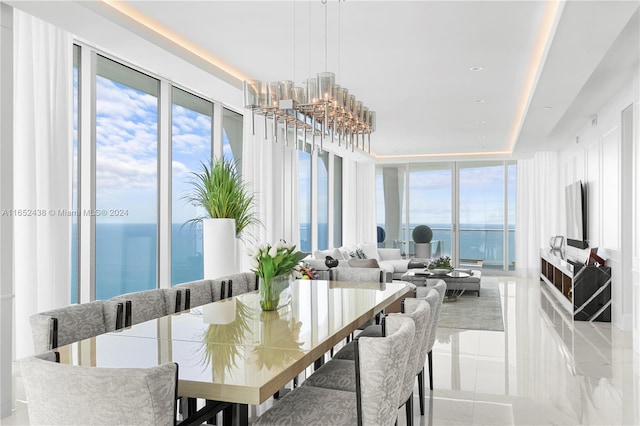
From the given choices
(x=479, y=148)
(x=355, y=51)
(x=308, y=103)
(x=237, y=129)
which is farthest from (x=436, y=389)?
(x=479, y=148)

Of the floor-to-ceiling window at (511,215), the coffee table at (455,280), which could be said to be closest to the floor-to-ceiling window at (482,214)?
the floor-to-ceiling window at (511,215)

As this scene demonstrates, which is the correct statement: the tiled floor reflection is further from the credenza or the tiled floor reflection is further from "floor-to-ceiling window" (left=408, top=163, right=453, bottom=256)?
"floor-to-ceiling window" (left=408, top=163, right=453, bottom=256)

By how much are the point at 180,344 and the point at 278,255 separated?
34.9 inches

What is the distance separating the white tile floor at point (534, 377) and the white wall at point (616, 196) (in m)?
0.54

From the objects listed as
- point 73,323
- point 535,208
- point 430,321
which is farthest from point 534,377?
point 535,208

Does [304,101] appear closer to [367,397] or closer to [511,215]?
[367,397]

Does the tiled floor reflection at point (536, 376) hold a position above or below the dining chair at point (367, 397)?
below

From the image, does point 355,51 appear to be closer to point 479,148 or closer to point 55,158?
point 55,158

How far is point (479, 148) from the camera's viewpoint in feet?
36.0

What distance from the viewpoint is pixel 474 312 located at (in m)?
6.79

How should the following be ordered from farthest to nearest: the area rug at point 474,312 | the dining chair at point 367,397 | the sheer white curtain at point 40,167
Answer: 1. the area rug at point 474,312
2. the sheer white curtain at point 40,167
3. the dining chair at point 367,397

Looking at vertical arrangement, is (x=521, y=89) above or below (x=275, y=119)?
above

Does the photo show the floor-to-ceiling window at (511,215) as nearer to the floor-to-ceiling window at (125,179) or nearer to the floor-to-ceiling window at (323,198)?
the floor-to-ceiling window at (323,198)

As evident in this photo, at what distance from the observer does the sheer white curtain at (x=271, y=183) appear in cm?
678
